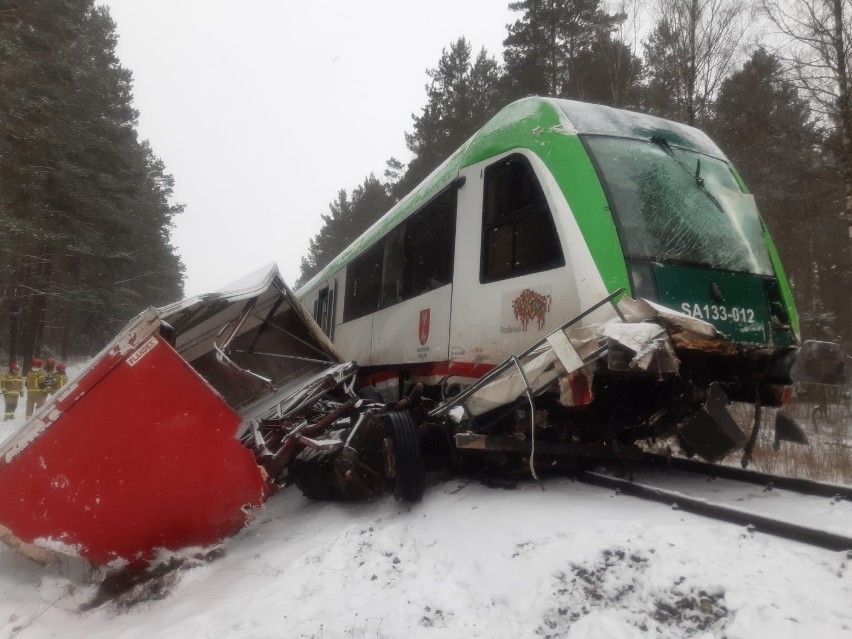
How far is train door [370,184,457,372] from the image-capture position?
537 cm

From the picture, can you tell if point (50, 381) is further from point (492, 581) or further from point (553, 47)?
point (553, 47)

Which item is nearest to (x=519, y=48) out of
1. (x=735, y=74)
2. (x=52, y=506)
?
(x=735, y=74)

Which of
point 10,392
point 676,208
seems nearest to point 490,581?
point 676,208

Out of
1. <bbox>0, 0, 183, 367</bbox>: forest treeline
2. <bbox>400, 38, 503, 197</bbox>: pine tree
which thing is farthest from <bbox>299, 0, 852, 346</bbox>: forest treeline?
<bbox>0, 0, 183, 367</bbox>: forest treeline

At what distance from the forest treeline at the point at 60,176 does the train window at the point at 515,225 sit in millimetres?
14876

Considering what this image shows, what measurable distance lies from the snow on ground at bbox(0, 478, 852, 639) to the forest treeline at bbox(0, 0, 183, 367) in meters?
15.4

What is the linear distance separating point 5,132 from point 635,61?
16.9 meters

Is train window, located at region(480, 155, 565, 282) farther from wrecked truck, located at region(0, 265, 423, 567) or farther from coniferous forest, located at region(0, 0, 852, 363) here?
coniferous forest, located at region(0, 0, 852, 363)

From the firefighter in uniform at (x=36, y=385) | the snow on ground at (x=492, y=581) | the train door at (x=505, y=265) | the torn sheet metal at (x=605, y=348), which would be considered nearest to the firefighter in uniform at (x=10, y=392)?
the firefighter in uniform at (x=36, y=385)

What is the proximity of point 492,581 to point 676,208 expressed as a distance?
9.84 feet

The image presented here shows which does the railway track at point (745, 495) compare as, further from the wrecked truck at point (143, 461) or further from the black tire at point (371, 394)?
the black tire at point (371, 394)

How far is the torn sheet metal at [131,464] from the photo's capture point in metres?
3.60

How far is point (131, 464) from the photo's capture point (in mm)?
3734

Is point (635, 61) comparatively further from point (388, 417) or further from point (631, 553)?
point (631, 553)
